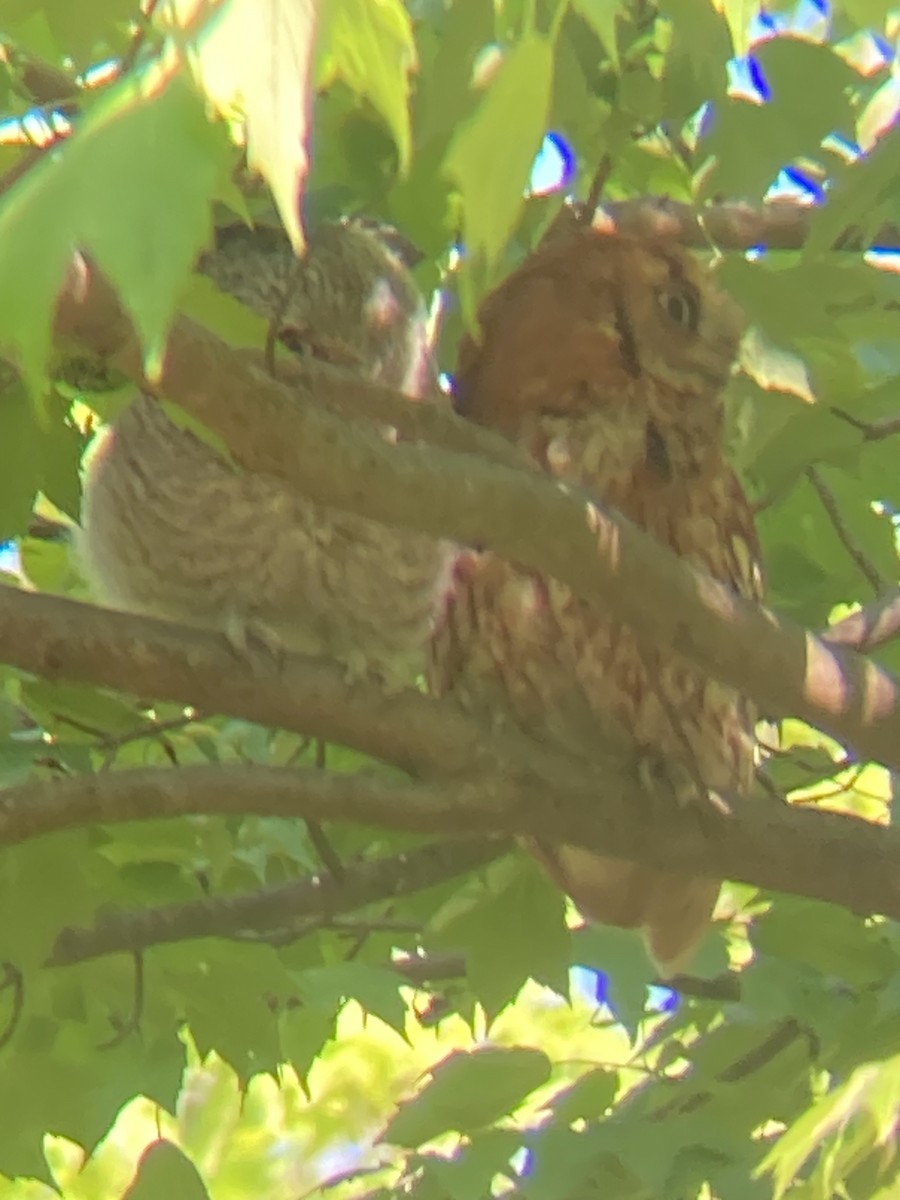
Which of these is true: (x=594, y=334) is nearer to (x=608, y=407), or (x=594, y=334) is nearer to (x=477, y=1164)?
(x=608, y=407)

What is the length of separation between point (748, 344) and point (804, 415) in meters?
0.12

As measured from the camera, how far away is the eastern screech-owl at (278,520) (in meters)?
2.31

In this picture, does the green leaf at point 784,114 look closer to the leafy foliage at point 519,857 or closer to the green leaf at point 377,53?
the leafy foliage at point 519,857

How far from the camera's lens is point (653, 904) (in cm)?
248

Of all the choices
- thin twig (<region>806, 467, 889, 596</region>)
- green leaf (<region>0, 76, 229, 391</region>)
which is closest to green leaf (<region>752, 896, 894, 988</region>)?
thin twig (<region>806, 467, 889, 596</region>)

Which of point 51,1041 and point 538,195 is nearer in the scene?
point 538,195

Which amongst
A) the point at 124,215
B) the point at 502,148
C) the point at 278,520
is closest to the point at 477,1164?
the point at 278,520

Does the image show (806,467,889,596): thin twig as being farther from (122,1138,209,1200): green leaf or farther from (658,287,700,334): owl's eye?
(122,1138,209,1200): green leaf

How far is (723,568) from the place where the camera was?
7.07 feet

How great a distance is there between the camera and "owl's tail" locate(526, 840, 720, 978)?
243 cm

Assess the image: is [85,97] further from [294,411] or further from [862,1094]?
[862,1094]

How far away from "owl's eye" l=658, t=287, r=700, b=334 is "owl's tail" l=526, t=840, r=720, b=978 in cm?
73

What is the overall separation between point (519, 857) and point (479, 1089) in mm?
285

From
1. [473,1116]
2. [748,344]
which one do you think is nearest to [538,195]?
[748,344]
